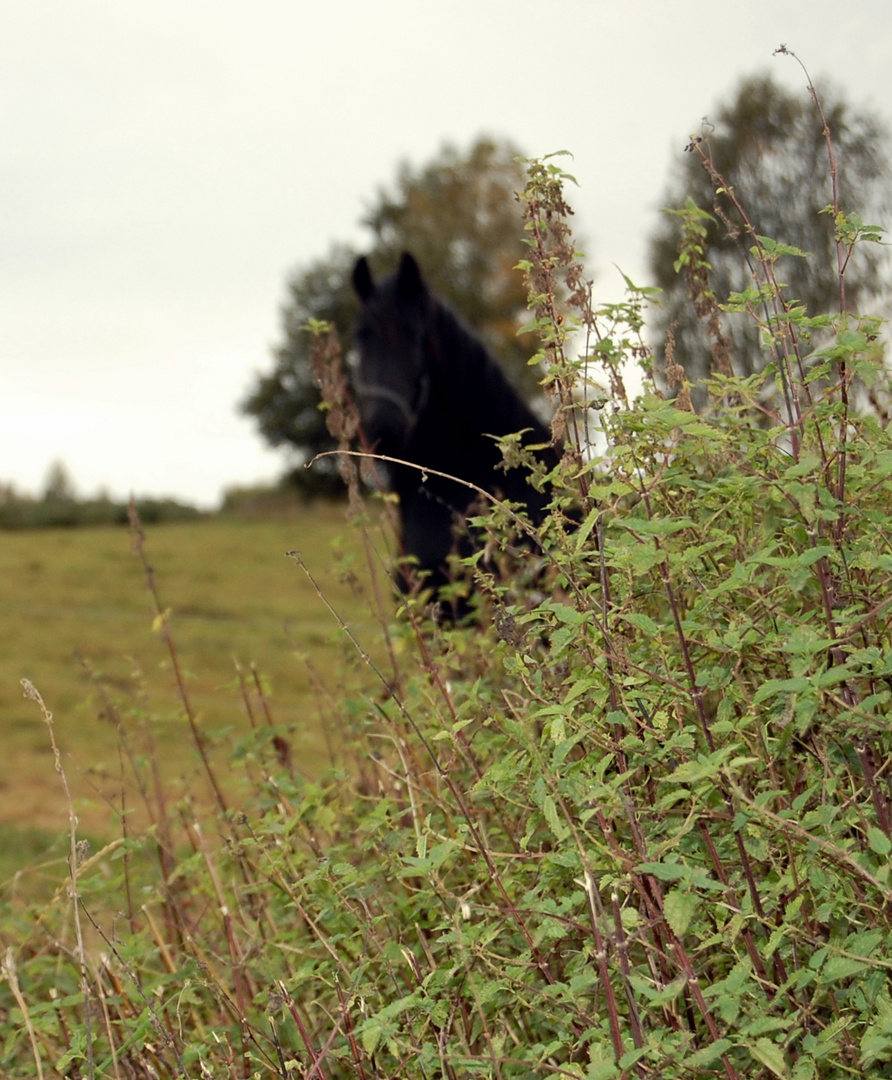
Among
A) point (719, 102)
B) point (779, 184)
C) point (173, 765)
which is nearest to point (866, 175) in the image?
point (779, 184)

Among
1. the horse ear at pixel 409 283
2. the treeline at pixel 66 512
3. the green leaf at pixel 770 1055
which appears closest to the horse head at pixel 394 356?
the horse ear at pixel 409 283

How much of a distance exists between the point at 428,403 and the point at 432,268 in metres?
30.6

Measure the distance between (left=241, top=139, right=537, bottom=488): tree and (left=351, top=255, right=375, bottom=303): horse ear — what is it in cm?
2629

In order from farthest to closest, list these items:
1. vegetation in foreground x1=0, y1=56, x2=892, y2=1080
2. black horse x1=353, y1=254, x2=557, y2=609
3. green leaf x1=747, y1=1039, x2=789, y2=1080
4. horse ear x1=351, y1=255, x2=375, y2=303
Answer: horse ear x1=351, y1=255, x2=375, y2=303
black horse x1=353, y1=254, x2=557, y2=609
vegetation in foreground x1=0, y1=56, x2=892, y2=1080
green leaf x1=747, y1=1039, x2=789, y2=1080

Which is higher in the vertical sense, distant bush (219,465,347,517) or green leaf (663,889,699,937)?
distant bush (219,465,347,517)

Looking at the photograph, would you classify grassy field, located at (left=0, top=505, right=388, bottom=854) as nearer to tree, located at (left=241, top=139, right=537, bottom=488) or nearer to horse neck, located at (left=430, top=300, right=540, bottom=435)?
horse neck, located at (left=430, top=300, right=540, bottom=435)

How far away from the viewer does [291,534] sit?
29.2 meters

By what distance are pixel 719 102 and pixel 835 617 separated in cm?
3018

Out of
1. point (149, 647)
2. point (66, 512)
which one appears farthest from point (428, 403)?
point (66, 512)

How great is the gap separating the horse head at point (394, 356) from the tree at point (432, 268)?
26.6 meters

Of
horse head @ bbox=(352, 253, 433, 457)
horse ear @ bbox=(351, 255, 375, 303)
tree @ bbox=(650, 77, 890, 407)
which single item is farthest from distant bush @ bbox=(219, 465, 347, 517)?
horse head @ bbox=(352, 253, 433, 457)

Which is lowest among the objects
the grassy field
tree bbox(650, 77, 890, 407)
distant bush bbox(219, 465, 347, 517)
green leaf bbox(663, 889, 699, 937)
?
the grassy field

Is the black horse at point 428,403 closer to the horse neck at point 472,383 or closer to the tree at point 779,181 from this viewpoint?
the horse neck at point 472,383

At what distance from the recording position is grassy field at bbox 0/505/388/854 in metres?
4.09
